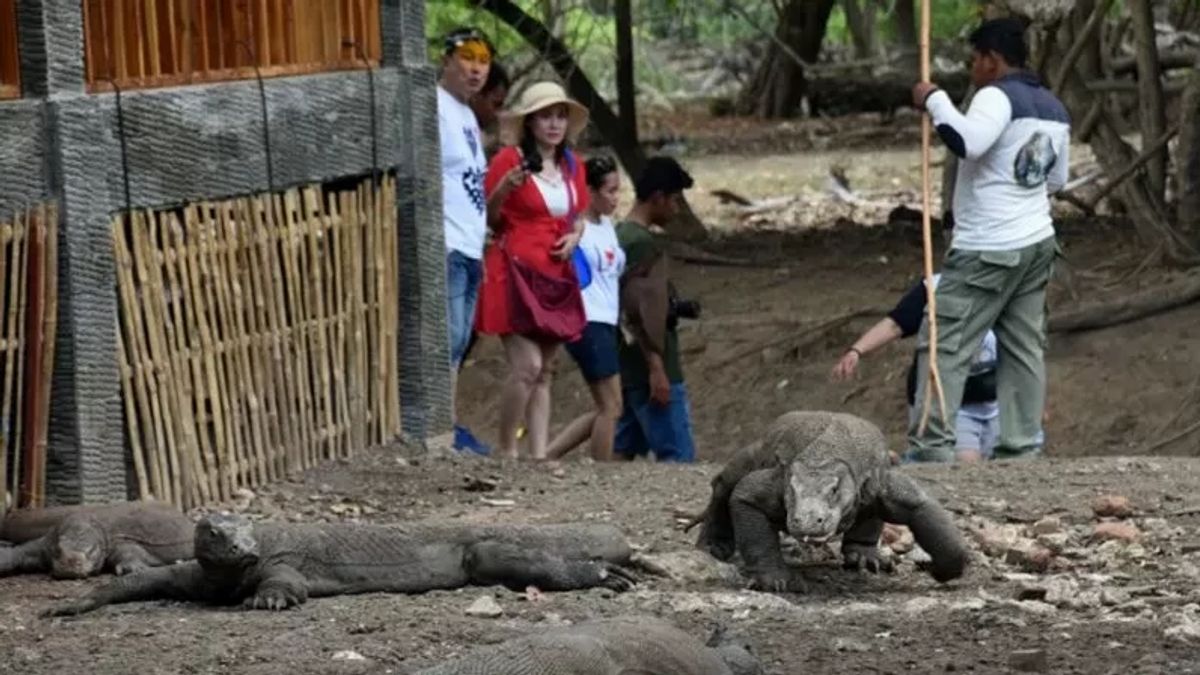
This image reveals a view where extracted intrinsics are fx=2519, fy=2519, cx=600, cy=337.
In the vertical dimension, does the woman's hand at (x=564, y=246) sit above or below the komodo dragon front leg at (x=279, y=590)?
above

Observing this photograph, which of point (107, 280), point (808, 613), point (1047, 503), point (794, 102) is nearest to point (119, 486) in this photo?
point (107, 280)

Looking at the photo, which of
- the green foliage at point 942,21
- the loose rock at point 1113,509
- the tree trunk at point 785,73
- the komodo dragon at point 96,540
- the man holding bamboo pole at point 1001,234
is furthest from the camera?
the green foliage at point 942,21

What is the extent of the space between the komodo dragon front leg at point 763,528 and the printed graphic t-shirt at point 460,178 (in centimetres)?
349

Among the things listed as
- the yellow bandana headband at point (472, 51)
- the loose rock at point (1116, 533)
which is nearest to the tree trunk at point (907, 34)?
the yellow bandana headband at point (472, 51)

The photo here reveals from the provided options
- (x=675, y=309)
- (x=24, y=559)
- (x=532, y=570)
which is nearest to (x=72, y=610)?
(x=24, y=559)

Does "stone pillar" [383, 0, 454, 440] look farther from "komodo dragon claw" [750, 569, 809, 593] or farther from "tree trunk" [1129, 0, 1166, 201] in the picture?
"tree trunk" [1129, 0, 1166, 201]

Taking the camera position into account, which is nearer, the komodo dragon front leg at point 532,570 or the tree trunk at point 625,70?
the komodo dragon front leg at point 532,570

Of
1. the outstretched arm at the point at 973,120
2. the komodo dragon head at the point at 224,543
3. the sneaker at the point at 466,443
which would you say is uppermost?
the outstretched arm at the point at 973,120

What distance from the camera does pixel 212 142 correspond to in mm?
9125

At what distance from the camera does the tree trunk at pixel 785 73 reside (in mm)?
24453

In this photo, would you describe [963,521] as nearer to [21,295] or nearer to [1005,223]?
[1005,223]

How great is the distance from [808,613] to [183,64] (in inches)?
137

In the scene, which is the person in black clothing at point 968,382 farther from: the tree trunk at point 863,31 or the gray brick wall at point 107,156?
the tree trunk at point 863,31

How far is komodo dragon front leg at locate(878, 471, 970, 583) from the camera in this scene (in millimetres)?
7348
